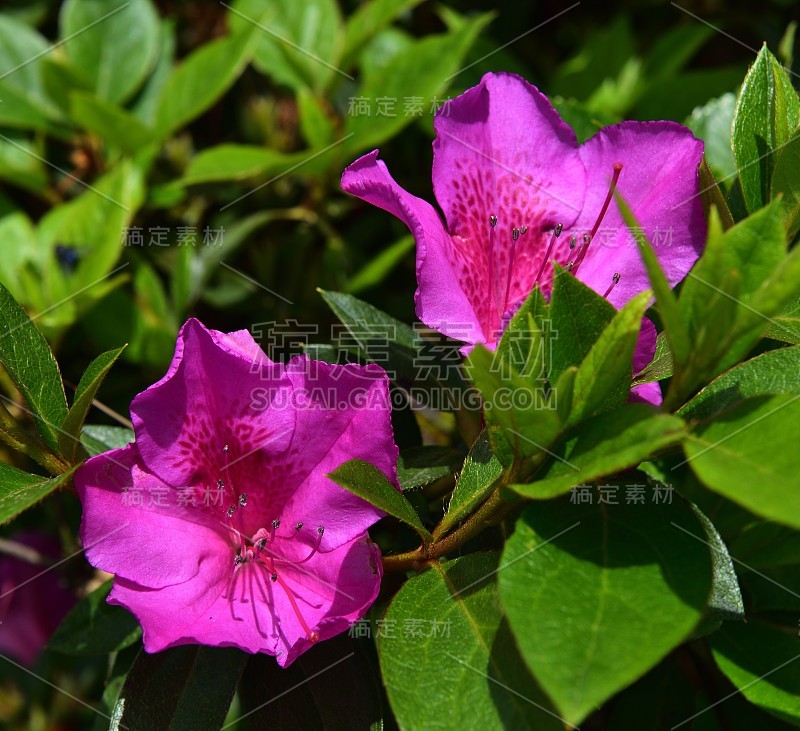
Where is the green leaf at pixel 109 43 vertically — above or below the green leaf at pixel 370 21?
below

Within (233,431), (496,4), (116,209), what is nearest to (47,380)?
(233,431)

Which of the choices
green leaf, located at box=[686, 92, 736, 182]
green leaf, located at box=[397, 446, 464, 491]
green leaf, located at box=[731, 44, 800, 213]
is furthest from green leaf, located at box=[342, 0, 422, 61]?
green leaf, located at box=[397, 446, 464, 491]

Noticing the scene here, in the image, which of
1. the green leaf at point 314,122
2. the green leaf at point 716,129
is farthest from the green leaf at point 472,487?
the green leaf at point 314,122

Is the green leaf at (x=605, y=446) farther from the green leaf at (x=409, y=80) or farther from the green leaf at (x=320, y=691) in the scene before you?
the green leaf at (x=409, y=80)

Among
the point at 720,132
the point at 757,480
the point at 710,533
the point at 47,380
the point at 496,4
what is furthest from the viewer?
the point at 496,4

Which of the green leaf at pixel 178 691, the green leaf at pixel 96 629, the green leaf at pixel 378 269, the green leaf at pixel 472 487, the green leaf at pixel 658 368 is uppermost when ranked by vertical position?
the green leaf at pixel 658 368

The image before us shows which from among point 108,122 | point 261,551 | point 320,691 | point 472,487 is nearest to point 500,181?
point 472,487

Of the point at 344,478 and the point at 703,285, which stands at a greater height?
the point at 703,285

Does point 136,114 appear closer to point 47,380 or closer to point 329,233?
point 329,233

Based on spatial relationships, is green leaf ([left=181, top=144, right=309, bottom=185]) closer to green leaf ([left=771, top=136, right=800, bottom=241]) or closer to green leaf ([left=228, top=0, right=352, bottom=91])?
green leaf ([left=228, top=0, right=352, bottom=91])
